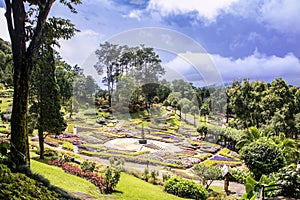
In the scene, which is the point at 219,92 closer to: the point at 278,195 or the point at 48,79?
the point at 48,79

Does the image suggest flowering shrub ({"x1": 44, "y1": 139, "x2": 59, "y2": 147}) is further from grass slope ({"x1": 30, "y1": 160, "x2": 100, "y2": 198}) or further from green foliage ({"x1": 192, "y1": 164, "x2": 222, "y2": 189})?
green foliage ({"x1": 192, "y1": 164, "x2": 222, "y2": 189})

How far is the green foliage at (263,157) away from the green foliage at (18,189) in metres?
11.8

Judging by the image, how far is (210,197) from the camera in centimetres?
1153

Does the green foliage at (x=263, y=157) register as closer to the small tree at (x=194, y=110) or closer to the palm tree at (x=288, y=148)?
the palm tree at (x=288, y=148)

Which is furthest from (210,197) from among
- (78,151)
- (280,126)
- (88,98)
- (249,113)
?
(88,98)

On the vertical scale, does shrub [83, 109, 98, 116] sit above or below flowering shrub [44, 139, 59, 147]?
above

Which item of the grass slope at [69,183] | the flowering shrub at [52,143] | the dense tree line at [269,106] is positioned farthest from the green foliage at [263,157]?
the flowering shrub at [52,143]

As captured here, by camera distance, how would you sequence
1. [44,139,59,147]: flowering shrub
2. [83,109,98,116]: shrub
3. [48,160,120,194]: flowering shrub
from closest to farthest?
[48,160,120,194]: flowering shrub < [44,139,59,147]: flowering shrub < [83,109,98,116]: shrub

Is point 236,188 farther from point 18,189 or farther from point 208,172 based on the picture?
point 18,189

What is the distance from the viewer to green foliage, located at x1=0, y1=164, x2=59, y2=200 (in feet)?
10.6

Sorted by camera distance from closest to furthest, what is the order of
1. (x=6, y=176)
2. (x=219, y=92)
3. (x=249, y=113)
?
1. (x=6, y=176)
2. (x=249, y=113)
3. (x=219, y=92)

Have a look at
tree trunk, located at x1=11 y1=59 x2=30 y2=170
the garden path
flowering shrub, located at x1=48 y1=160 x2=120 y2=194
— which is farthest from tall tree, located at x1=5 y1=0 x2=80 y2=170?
the garden path

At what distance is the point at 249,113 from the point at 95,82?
75.7ft

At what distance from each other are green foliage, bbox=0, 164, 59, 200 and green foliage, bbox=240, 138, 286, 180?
11.8 meters
